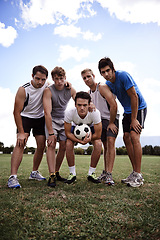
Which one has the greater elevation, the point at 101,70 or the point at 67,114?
the point at 101,70

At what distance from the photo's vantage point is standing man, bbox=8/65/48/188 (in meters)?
3.69

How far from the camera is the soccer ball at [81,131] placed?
374 centimetres

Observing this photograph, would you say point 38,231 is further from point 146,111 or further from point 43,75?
point 146,111

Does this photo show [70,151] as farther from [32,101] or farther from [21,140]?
[32,101]

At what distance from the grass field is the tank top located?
1620 millimetres

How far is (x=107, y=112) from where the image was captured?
4.31 metres

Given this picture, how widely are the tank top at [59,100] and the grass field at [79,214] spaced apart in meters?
1.62

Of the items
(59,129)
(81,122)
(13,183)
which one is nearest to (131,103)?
(81,122)

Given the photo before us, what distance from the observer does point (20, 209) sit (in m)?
2.37

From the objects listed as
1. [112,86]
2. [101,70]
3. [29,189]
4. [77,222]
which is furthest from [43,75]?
[77,222]

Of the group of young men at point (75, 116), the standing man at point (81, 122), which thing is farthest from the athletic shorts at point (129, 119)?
the standing man at point (81, 122)

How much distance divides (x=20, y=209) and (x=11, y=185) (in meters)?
1.19

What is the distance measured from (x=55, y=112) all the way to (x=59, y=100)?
0.92 feet

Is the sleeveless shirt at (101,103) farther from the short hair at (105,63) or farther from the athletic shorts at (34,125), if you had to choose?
the athletic shorts at (34,125)
